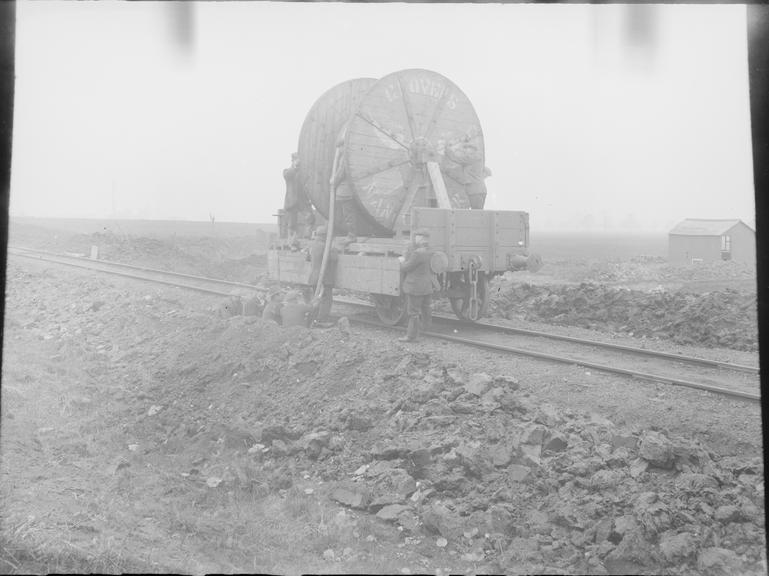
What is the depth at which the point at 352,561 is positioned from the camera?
3.64m

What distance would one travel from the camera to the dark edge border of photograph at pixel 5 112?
10.0 ft

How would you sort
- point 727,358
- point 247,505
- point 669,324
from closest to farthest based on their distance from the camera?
point 247,505 → point 727,358 → point 669,324

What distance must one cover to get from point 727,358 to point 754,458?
3844 mm

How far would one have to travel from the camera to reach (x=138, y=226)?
41.3ft

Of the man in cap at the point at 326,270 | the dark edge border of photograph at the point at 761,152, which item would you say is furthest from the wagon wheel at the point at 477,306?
the dark edge border of photograph at the point at 761,152

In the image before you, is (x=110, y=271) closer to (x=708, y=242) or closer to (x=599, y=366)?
(x=599, y=366)

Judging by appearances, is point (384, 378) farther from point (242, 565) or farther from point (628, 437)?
point (242, 565)

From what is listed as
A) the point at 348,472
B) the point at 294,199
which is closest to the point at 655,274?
the point at 294,199

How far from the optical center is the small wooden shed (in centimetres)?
2094

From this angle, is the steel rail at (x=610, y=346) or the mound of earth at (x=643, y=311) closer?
the steel rail at (x=610, y=346)

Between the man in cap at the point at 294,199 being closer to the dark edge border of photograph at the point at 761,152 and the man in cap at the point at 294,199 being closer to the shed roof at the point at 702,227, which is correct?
the dark edge border of photograph at the point at 761,152

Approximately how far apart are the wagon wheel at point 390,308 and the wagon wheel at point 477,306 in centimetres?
89

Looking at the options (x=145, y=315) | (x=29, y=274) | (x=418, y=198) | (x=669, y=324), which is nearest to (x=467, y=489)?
(x=418, y=198)

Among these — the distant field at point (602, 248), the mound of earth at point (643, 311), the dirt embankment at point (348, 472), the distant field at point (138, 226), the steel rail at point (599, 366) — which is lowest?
the dirt embankment at point (348, 472)
